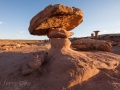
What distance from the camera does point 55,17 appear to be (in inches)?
197

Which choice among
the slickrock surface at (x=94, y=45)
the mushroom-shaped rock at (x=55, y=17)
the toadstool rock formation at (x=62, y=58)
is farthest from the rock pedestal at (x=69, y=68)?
the slickrock surface at (x=94, y=45)

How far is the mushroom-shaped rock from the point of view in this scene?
177 inches

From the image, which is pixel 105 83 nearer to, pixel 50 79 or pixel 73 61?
pixel 73 61

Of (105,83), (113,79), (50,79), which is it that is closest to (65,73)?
(50,79)

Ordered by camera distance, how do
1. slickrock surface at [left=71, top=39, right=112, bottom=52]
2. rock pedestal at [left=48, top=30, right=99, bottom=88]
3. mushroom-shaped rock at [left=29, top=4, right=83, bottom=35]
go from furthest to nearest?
slickrock surface at [left=71, top=39, right=112, bottom=52], mushroom-shaped rock at [left=29, top=4, right=83, bottom=35], rock pedestal at [left=48, top=30, right=99, bottom=88]

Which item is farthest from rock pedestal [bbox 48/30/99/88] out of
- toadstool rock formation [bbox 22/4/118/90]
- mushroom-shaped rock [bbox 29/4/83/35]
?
mushroom-shaped rock [bbox 29/4/83/35]

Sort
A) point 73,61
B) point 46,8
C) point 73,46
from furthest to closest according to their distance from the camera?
point 73,46, point 46,8, point 73,61

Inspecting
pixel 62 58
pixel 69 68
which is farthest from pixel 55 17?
pixel 69 68

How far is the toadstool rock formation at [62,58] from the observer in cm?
364

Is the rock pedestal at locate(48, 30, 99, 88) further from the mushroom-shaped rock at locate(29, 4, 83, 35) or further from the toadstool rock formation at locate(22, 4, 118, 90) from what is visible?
the mushroom-shaped rock at locate(29, 4, 83, 35)

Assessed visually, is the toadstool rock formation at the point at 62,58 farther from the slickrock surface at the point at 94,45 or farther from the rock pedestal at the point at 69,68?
the slickrock surface at the point at 94,45

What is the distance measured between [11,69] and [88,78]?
295 centimetres

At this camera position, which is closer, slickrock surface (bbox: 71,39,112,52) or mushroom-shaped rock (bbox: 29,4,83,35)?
mushroom-shaped rock (bbox: 29,4,83,35)

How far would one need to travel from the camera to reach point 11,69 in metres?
4.75
